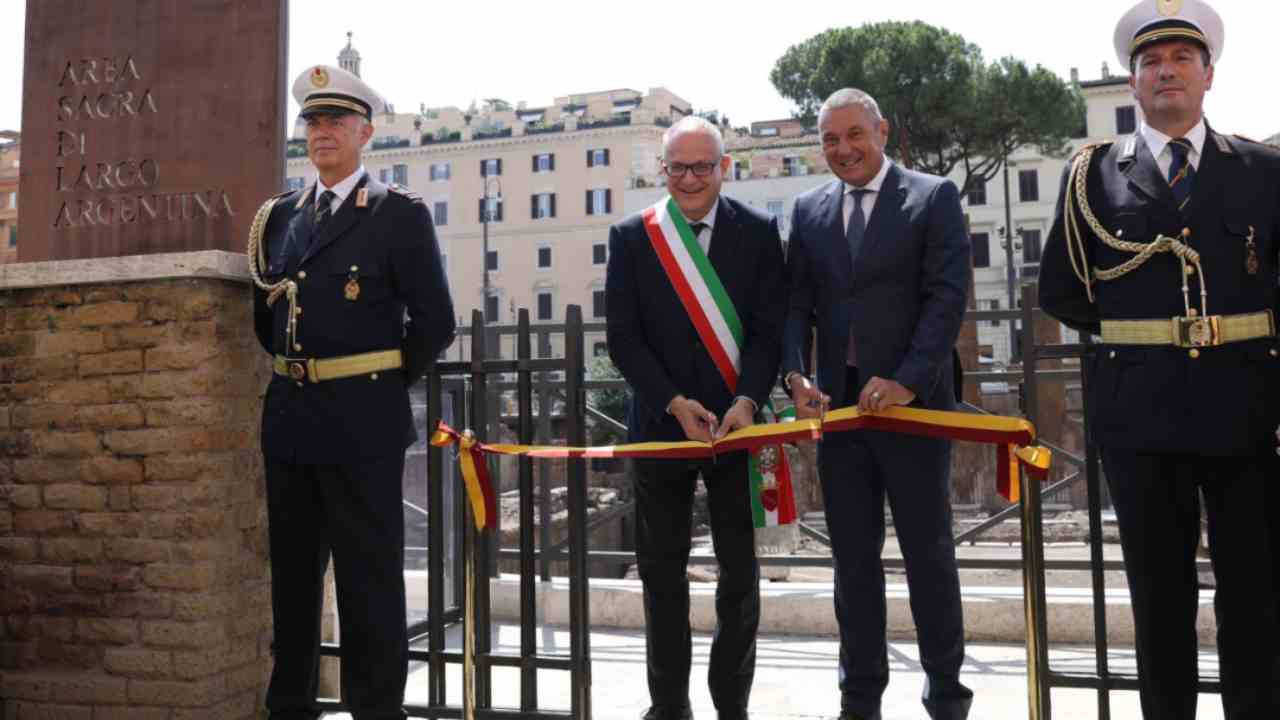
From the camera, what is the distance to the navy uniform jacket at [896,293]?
3494 millimetres

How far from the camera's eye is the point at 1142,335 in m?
3.16

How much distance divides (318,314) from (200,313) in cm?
79

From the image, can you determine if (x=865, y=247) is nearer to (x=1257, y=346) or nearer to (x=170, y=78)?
(x=1257, y=346)

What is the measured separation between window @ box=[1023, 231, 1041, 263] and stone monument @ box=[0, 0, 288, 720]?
168 feet

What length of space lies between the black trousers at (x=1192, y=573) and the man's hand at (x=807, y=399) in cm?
86

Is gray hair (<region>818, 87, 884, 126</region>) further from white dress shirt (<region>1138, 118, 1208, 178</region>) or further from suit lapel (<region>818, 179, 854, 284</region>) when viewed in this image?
white dress shirt (<region>1138, 118, 1208, 178</region>)

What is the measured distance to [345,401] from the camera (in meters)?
3.71

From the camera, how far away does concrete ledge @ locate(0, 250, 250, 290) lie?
4281 mm

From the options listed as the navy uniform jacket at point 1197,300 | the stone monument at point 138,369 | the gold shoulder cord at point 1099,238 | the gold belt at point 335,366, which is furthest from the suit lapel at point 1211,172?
the stone monument at point 138,369

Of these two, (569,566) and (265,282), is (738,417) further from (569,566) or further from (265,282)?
(265,282)

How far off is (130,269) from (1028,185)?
51275 millimetres

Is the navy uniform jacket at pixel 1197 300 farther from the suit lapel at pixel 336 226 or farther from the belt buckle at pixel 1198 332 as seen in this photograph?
the suit lapel at pixel 336 226

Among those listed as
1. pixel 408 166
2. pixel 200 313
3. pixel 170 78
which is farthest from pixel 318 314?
pixel 408 166

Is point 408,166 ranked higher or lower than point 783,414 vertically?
higher
